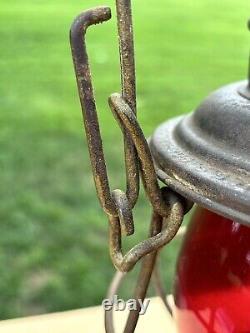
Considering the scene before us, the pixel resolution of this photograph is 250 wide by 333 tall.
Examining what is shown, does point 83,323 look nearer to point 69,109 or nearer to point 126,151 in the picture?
point 126,151

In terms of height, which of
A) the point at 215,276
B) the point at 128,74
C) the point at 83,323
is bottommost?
the point at 83,323

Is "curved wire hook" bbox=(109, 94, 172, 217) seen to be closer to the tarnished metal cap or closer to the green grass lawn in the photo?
the tarnished metal cap

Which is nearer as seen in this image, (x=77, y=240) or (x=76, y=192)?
(x=77, y=240)

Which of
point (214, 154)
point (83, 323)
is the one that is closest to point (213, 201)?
point (214, 154)

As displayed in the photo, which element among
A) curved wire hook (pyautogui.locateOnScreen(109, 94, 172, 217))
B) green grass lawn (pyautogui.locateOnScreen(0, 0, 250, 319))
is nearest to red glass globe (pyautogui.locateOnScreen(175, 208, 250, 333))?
curved wire hook (pyautogui.locateOnScreen(109, 94, 172, 217))

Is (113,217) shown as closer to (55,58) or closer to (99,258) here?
(99,258)

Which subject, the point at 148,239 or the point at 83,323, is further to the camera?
the point at 83,323

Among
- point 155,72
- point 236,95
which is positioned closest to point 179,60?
point 155,72
